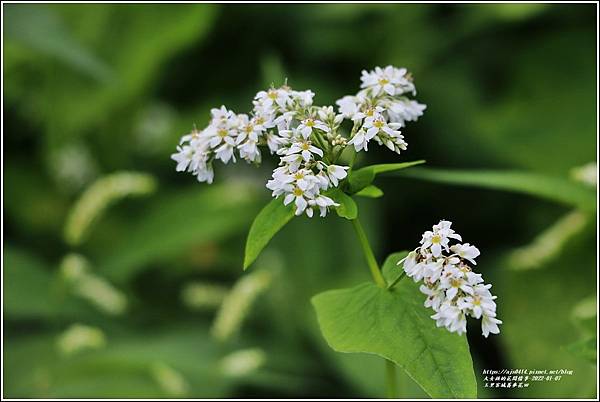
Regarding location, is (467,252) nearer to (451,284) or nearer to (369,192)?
(451,284)

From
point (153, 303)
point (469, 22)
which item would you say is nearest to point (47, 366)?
point (153, 303)

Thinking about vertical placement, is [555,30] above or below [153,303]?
above

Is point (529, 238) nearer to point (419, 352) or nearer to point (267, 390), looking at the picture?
point (267, 390)

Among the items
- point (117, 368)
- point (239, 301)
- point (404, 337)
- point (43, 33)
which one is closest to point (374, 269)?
point (404, 337)

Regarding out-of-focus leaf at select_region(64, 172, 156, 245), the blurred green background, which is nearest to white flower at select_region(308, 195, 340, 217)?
the blurred green background

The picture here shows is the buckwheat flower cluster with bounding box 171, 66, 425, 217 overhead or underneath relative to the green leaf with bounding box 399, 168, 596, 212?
underneath

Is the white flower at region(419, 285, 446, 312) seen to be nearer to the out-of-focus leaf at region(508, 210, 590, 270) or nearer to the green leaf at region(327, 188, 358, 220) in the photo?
the green leaf at region(327, 188, 358, 220)

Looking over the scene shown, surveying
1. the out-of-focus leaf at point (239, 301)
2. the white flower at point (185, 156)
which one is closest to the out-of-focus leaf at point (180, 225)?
the out-of-focus leaf at point (239, 301)

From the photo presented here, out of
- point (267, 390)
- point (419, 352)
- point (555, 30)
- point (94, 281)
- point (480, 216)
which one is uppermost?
point (555, 30)
